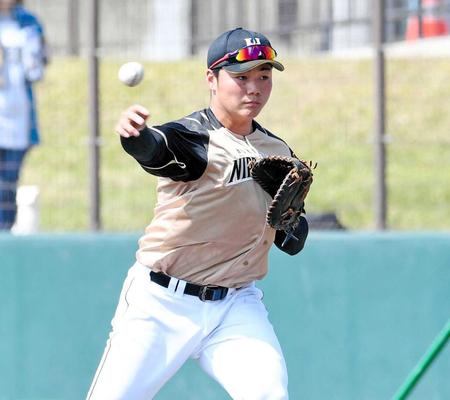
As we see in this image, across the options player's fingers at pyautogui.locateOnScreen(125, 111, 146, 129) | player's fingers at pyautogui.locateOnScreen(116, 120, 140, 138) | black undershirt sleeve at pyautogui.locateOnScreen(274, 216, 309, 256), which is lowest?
black undershirt sleeve at pyautogui.locateOnScreen(274, 216, 309, 256)

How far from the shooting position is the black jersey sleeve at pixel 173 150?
5.16 m

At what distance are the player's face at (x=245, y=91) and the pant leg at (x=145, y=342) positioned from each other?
851mm

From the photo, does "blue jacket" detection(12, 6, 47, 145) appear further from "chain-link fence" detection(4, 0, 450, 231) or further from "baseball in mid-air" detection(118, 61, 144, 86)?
"baseball in mid-air" detection(118, 61, 144, 86)

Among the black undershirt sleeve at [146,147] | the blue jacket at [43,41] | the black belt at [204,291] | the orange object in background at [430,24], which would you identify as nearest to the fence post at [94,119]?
the blue jacket at [43,41]

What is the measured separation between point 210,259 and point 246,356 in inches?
19.2

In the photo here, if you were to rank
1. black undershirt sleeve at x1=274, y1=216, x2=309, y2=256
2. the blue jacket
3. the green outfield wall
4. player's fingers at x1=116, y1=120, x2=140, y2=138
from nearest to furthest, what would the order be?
player's fingers at x1=116, y1=120, x2=140, y2=138, black undershirt sleeve at x1=274, y1=216, x2=309, y2=256, the green outfield wall, the blue jacket

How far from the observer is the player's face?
18.1 feet

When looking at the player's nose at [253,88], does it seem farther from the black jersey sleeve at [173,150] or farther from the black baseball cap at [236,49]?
the black jersey sleeve at [173,150]

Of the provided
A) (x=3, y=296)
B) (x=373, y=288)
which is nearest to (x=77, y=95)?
(x=3, y=296)

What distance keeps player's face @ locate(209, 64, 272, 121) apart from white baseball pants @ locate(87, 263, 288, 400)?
81cm

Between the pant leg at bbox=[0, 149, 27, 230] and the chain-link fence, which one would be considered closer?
the pant leg at bbox=[0, 149, 27, 230]

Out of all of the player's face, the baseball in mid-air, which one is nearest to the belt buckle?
the player's face

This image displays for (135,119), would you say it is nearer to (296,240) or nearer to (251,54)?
(251,54)

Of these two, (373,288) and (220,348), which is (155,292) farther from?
(373,288)
